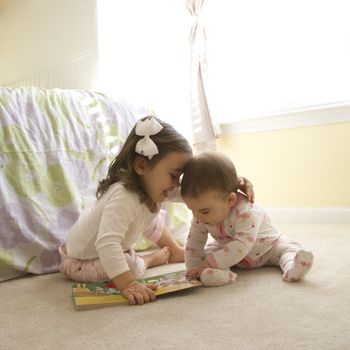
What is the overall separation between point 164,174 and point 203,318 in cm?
43

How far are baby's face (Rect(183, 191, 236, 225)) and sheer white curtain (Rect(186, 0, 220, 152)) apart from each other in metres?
1.45

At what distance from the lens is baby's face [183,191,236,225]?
1.16 metres

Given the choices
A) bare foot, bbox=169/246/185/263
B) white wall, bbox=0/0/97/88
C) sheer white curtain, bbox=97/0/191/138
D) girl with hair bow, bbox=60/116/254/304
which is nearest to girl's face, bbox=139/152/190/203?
girl with hair bow, bbox=60/116/254/304

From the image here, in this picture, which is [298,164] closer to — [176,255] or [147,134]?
[176,255]

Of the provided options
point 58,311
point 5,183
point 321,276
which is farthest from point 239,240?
point 5,183

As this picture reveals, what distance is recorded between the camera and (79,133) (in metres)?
1.64

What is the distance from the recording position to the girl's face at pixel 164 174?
1.18 meters

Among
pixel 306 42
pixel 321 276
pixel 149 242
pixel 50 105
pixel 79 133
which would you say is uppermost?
pixel 306 42

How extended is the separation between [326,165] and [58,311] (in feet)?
5.73

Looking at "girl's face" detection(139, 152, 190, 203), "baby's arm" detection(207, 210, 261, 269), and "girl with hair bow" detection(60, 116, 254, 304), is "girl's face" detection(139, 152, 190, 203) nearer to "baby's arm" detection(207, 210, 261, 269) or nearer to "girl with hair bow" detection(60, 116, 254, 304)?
"girl with hair bow" detection(60, 116, 254, 304)

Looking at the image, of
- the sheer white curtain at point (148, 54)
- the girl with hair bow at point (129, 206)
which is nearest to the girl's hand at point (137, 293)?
the girl with hair bow at point (129, 206)

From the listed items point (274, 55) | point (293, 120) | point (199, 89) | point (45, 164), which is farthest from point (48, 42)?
point (45, 164)

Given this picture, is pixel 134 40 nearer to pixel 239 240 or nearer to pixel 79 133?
pixel 79 133

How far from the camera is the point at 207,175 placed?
3.77 feet
